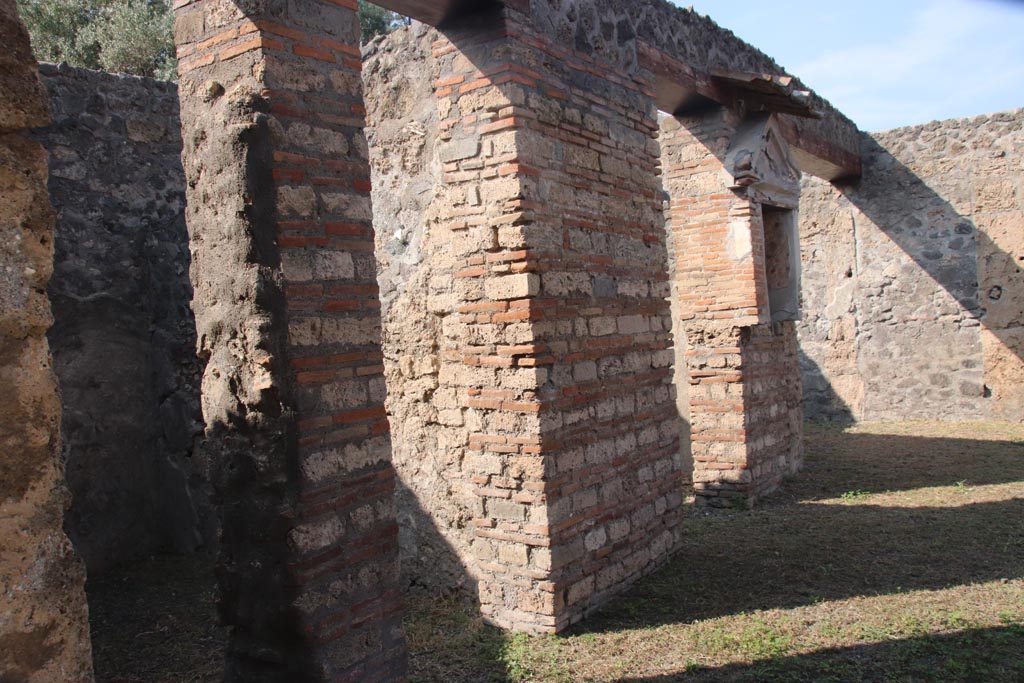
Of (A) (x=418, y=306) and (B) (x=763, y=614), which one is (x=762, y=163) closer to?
(A) (x=418, y=306)

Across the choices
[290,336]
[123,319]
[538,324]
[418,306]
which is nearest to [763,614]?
[538,324]

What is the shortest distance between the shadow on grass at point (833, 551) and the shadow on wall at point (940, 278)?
2774 millimetres

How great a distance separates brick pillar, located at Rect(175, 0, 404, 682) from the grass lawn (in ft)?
3.22

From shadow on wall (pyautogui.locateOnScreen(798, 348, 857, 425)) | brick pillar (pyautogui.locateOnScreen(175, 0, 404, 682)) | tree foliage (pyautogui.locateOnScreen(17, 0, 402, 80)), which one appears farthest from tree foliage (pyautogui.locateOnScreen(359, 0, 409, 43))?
brick pillar (pyautogui.locateOnScreen(175, 0, 404, 682))

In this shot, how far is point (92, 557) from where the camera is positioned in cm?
578

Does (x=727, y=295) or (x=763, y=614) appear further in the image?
(x=727, y=295)

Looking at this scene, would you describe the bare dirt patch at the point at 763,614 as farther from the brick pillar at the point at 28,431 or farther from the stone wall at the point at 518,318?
the brick pillar at the point at 28,431

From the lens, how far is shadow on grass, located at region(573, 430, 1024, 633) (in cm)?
482

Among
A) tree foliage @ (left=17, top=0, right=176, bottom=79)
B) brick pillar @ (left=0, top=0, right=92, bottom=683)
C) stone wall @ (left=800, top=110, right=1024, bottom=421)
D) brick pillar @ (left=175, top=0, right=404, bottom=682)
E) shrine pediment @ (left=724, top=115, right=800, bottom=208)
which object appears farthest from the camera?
tree foliage @ (left=17, top=0, right=176, bottom=79)

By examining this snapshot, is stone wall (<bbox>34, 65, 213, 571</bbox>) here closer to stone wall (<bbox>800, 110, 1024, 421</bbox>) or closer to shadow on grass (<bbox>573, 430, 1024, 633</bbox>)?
shadow on grass (<bbox>573, 430, 1024, 633</bbox>)

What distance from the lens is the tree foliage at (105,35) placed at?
14281 mm

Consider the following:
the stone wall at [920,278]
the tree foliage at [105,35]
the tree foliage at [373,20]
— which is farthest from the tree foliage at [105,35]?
the stone wall at [920,278]

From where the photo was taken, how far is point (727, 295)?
23.6ft

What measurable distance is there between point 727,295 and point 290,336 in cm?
492
